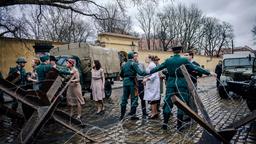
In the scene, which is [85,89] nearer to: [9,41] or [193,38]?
[9,41]

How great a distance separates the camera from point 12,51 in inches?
883

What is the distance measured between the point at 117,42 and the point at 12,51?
518 inches

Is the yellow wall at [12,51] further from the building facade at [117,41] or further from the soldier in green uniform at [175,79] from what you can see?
the soldier in green uniform at [175,79]

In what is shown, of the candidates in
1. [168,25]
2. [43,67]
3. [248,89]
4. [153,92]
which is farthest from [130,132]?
[168,25]

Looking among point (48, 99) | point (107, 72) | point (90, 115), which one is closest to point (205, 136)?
point (48, 99)

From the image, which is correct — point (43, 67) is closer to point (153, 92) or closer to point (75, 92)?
point (75, 92)

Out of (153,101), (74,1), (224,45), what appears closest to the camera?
(153,101)

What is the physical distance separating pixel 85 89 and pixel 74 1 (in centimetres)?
714

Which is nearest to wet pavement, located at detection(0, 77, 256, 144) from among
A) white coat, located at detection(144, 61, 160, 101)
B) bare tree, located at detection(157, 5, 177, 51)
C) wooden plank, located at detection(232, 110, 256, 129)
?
white coat, located at detection(144, 61, 160, 101)

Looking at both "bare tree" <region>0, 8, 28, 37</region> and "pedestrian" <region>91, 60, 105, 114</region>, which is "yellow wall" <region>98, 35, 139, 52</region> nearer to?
"bare tree" <region>0, 8, 28, 37</region>

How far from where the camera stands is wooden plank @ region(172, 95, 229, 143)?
372 centimetres

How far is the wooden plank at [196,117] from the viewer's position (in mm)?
3721

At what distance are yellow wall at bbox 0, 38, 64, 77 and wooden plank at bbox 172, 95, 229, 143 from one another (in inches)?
778

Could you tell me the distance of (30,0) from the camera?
18.5m
